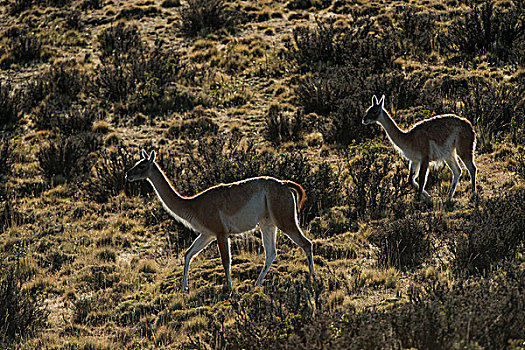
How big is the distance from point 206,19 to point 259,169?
441 inches

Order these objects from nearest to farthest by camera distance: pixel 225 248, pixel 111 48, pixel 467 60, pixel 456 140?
pixel 225 248
pixel 456 140
pixel 467 60
pixel 111 48

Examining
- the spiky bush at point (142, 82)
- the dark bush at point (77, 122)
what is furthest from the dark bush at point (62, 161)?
the spiky bush at point (142, 82)

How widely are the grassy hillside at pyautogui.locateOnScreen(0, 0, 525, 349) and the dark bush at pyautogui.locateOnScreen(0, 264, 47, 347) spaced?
0.08ft

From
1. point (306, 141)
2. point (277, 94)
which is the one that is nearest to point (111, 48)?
point (277, 94)

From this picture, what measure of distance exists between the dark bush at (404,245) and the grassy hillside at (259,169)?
0.03 m

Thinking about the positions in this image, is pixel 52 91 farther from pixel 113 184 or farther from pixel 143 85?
pixel 113 184

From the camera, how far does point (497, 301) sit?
14.9 ft

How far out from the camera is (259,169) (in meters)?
9.48

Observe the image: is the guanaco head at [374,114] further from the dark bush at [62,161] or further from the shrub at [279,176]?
the dark bush at [62,161]

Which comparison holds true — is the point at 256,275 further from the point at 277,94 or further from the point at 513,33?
the point at 513,33

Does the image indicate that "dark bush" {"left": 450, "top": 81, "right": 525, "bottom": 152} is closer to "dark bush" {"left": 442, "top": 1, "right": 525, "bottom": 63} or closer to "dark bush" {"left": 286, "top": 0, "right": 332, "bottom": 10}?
"dark bush" {"left": 442, "top": 1, "right": 525, "bottom": 63}

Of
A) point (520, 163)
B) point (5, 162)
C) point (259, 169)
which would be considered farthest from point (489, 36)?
point (5, 162)

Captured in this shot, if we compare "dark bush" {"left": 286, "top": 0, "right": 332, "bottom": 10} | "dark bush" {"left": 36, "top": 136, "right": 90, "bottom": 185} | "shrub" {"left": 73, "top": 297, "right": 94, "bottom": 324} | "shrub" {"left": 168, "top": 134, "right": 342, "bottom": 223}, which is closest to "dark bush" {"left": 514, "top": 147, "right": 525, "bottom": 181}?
"shrub" {"left": 168, "top": 134, "right": 342, "bottom": 223}

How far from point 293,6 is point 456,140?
13.0 m
